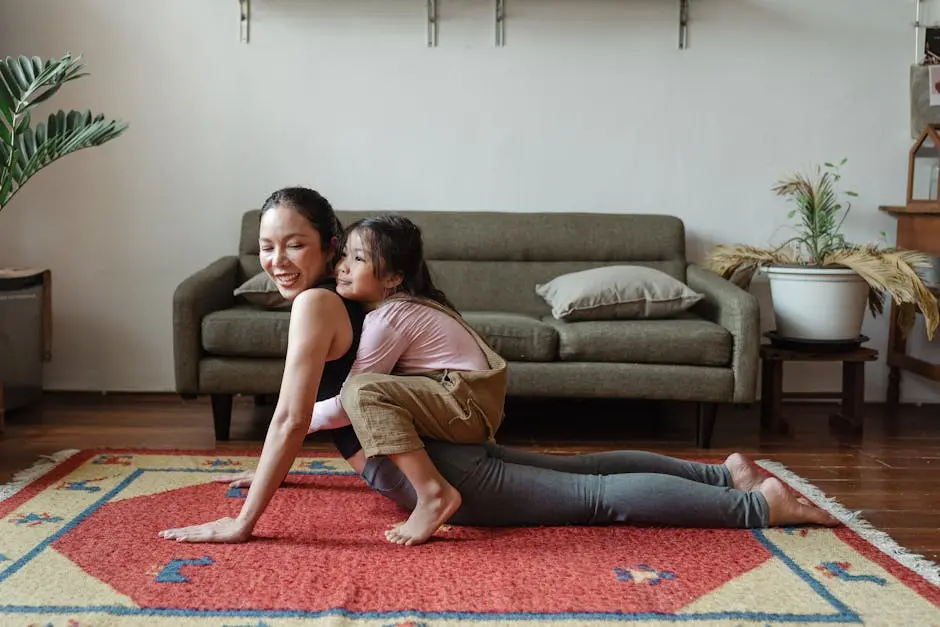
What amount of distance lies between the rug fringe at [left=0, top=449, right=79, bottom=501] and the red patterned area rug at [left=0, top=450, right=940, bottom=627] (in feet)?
0.20

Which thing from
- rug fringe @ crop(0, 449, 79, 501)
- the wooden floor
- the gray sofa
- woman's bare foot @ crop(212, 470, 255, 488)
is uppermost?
the gray sofa

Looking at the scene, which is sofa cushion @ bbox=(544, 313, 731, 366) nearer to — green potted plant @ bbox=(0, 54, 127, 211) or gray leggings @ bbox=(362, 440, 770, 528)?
gray leggings @ bbox=(362, 440, 770, 528)

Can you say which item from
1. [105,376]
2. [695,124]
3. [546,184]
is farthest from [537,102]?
[105,376]

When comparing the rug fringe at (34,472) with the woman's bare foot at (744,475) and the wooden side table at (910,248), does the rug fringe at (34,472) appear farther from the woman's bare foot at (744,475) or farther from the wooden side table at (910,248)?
the wooden side table at (910,248)

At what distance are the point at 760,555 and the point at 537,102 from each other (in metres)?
2.37

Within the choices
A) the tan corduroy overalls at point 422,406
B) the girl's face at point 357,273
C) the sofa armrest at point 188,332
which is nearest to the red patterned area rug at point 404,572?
the tan corduroy overalls at point 422,406

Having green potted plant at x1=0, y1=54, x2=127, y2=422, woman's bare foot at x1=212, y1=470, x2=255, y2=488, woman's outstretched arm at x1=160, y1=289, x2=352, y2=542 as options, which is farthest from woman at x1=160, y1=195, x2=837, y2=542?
green potted plant at x1=0, y1=54, x2=127, y2=422

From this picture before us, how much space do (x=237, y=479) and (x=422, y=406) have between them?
0.74m

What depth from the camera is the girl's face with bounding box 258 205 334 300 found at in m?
2.17

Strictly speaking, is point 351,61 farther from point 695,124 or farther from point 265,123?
point 695,124

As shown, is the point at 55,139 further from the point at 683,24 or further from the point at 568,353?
the point at 683,24

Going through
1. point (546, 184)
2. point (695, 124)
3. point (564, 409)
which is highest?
point (695, 124)

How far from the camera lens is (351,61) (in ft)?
13.1

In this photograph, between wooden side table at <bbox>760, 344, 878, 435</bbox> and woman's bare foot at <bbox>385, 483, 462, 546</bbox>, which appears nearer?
woman's bare foot at <bbox>385, 483, 462, 546</bbox>
